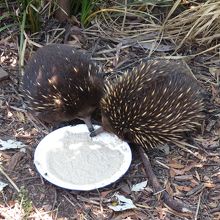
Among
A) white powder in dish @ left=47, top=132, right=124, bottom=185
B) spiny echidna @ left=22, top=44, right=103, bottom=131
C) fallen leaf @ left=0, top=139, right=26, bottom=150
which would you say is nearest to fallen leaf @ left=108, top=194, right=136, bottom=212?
white powder in dish @ left=47, top=132, right=124, bottom=185

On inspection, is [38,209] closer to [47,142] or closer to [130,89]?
[47,142]

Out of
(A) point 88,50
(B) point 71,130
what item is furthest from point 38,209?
(A) point 88,50

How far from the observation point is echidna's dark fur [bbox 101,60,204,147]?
3682mm

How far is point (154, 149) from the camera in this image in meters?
3.83

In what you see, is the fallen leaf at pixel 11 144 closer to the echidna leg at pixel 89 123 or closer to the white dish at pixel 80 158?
the white dish at pixel 80 158

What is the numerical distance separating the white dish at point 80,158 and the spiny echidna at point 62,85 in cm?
10

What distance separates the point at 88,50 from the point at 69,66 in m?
0.86

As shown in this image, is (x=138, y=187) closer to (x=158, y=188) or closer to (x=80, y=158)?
(x=158, y=188)

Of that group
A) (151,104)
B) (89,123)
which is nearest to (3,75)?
(89,123)

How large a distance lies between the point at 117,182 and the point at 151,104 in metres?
0.52

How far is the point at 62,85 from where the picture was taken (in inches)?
144

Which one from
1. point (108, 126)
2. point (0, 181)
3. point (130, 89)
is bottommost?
point (0, 181)

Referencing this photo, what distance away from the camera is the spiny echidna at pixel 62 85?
3672 millimetres

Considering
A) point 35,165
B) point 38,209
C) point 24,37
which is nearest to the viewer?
point 38,209
